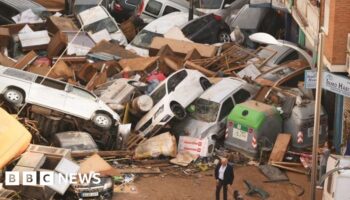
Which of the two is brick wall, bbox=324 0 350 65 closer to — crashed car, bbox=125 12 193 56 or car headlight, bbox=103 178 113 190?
car headlight, bbox=103 178 113 190

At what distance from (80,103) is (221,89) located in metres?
3.96

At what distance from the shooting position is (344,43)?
20.8 metres

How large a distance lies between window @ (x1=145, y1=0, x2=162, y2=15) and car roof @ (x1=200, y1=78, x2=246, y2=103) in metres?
10.9

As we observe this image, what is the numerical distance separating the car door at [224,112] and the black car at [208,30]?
7.49 m

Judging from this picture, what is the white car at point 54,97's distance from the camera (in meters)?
22.6

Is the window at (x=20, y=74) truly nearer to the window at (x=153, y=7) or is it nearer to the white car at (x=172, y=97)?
the white car at (x=172, y=97)

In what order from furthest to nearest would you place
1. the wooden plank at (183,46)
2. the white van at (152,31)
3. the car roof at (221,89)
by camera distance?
the white van at (152,31) < the wooden plank at (183,46) < the car roof at (221,89)

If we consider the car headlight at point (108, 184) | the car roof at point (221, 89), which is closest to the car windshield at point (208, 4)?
the car roof at point (221, 89)

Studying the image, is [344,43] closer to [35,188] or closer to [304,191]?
[304,191]

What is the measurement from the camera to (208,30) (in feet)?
105

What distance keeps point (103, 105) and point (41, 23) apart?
31.8 ft

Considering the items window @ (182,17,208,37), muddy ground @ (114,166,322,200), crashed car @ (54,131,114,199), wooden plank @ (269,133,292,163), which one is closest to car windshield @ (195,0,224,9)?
window @ (182,17,208,37)

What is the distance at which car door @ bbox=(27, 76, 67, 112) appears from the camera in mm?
22531

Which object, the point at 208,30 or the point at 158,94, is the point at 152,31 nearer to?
the point at 208,30
